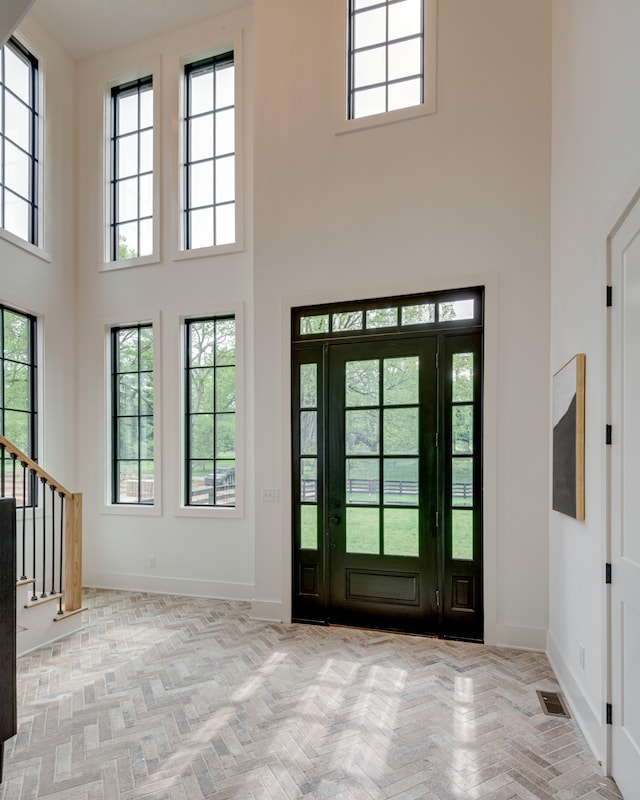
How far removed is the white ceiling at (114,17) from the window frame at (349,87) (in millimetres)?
1509

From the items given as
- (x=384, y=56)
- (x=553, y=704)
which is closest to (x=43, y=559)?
(x=553, y=704)

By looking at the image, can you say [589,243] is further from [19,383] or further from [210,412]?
[19,383]

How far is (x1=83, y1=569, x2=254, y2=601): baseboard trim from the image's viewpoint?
5383mm

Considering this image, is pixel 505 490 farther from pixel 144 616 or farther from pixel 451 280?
pixel 144 616

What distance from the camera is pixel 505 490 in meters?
4.16

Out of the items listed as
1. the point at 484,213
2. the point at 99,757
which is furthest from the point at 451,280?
the point at 99,757

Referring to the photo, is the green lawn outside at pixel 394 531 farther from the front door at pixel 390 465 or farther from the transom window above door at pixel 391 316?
the transom window above door at pixel 391 316

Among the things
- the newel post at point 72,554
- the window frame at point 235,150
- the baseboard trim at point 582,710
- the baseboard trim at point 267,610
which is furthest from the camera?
the window frame at point 235,150

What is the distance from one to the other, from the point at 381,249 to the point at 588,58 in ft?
6.54

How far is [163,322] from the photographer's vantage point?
19.2 feet

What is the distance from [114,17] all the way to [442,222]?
443 cm

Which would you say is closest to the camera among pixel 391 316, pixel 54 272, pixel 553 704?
pixel 553 704

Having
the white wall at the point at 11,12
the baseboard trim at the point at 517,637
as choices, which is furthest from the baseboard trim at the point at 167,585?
the white wall at the point at 11,12

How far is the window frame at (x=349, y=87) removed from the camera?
14.6ft
